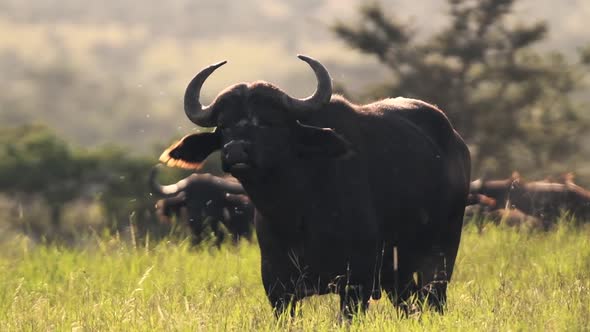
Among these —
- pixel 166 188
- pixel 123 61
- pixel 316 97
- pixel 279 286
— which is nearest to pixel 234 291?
pixel 279 286

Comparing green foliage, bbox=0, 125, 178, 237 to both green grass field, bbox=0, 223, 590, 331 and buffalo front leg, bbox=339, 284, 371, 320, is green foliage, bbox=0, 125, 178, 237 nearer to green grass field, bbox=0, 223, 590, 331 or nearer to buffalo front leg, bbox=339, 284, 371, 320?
green grass field, bbox=0, 223, 590, 331

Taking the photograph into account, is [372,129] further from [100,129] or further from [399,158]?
[100,129]

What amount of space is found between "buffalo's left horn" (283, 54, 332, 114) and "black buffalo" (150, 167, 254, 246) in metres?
7.37

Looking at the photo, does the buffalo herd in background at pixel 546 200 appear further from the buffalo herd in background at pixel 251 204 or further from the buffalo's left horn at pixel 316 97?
the buffalo's left horn at pixel 316 97

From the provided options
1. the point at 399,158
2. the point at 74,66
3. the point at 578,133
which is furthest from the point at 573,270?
the point at 74,66

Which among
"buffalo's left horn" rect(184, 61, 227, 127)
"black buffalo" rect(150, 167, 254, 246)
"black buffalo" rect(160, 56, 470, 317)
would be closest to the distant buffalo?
"black buffalo" rect(150, 167, 254, 246)

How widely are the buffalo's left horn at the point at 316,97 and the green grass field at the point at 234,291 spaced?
1337 mm

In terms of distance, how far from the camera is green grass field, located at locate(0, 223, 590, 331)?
696 centimetres

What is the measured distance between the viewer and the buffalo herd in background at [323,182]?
750 cm

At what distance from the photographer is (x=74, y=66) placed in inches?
6860

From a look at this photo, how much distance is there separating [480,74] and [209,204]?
33.9 m

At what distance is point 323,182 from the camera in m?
7.68

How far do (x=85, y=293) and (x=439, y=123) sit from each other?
3.08 meters

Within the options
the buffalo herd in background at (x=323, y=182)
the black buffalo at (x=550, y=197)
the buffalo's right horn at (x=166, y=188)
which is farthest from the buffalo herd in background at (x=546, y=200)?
the buffalo herd in background at (x=323, y=182)
